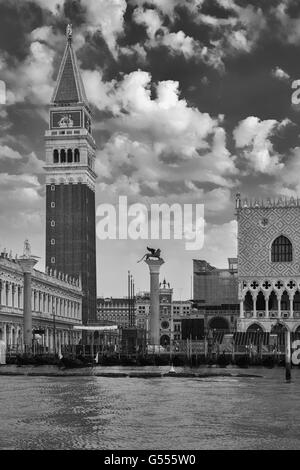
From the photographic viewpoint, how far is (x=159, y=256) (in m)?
82.2

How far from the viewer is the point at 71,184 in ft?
396

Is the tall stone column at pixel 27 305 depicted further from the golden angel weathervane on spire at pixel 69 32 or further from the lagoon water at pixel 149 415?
the golden angel weathervane on spire at pixel 69 32

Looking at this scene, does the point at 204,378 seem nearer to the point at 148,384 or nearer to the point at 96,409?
the point at 148,384

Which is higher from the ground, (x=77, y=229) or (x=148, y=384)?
(x=77, y=229)

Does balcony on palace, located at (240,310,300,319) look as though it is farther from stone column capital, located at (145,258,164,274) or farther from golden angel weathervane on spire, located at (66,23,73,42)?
golden angel weathervane on spire, located at (66,23,73,42)

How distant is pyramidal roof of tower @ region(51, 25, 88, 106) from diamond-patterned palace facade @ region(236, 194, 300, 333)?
148 ft

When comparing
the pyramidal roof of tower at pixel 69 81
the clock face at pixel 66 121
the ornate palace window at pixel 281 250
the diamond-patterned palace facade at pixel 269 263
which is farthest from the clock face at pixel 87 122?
the ornate palace window at pixel 281 250

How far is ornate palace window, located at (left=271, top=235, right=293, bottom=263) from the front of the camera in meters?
87.9

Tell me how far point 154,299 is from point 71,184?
4387 centimetres

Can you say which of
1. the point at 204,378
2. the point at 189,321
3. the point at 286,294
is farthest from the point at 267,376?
the point at 189,321

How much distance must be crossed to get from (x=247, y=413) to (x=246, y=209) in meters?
58.3

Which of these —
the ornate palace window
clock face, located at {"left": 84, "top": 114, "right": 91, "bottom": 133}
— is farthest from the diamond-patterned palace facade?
clock face, located at {"left": 84, "top": 114, "right": 91, "bottom": 133}

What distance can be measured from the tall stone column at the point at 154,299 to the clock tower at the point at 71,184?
37.7 meters

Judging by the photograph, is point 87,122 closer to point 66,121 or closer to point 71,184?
point 66,121
